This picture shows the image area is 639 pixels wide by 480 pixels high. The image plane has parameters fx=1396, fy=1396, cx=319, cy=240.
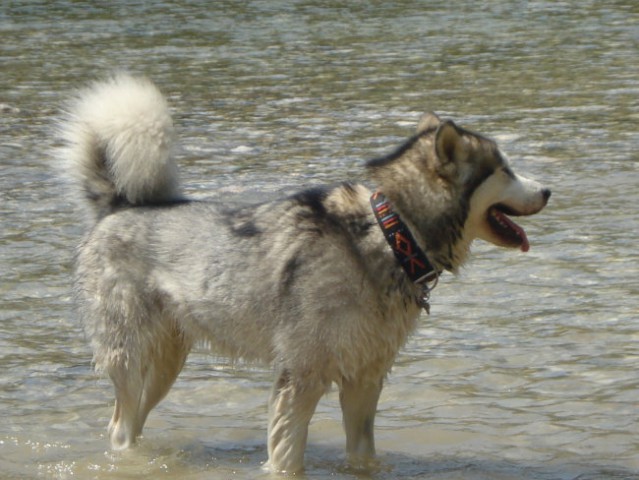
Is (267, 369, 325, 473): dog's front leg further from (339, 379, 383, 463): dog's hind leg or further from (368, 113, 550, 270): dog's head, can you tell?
(368, 113, 550, 270): dog's head

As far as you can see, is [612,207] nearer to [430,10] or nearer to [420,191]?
[420,191]

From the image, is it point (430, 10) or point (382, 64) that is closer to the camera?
point (382, 64)

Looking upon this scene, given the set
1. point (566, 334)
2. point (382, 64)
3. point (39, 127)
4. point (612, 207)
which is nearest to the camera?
point (566, 334)

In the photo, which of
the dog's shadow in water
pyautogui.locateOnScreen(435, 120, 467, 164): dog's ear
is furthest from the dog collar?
the dog's shadow in water

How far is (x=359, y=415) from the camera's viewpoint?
549cm

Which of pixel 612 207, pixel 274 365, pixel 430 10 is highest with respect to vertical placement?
pixel 274 365

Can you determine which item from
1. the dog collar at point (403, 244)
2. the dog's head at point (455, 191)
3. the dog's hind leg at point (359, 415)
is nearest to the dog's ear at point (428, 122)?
the dog's head at point (455, 191)

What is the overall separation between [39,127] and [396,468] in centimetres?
777

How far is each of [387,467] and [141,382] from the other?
105 centimetres

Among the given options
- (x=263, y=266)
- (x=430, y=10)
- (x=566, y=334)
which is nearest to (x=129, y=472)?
(x=263, y=266)

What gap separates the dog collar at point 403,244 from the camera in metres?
5.12

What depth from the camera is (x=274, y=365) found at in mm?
5277

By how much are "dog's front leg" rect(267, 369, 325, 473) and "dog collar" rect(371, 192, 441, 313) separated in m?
0.55

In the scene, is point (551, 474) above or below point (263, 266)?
below
